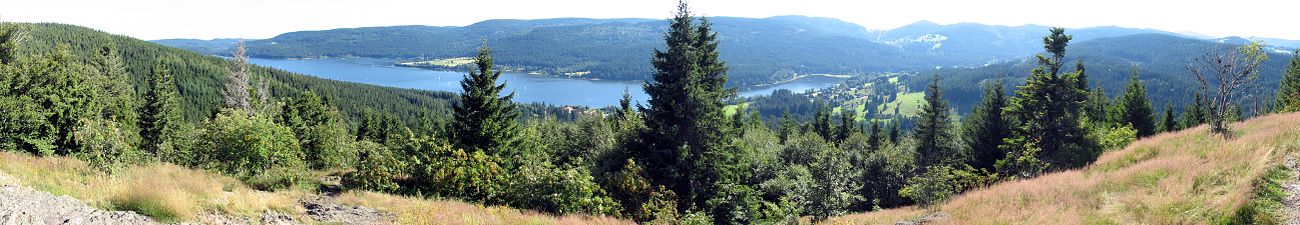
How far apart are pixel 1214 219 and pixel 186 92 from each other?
553 feet

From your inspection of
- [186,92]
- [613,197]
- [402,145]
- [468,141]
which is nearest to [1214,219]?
[613,197]

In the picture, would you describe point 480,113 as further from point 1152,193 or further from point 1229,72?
point 1229,72

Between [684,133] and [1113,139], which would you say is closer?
[684,133]

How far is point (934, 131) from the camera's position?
41438 millimetres

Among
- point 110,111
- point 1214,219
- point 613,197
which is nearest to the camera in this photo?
point 1214,219

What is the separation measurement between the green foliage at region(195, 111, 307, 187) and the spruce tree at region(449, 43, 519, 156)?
936cm

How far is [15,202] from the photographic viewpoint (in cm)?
781

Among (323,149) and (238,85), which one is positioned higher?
(238,85)

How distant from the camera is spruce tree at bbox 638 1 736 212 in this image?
22125 mm

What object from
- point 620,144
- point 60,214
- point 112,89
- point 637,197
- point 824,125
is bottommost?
point 824,125

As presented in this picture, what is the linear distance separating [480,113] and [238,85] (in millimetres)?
23320

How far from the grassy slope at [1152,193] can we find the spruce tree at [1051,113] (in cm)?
853

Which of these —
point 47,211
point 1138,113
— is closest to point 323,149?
point 47,211

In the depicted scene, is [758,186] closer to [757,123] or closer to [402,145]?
[402,145]
